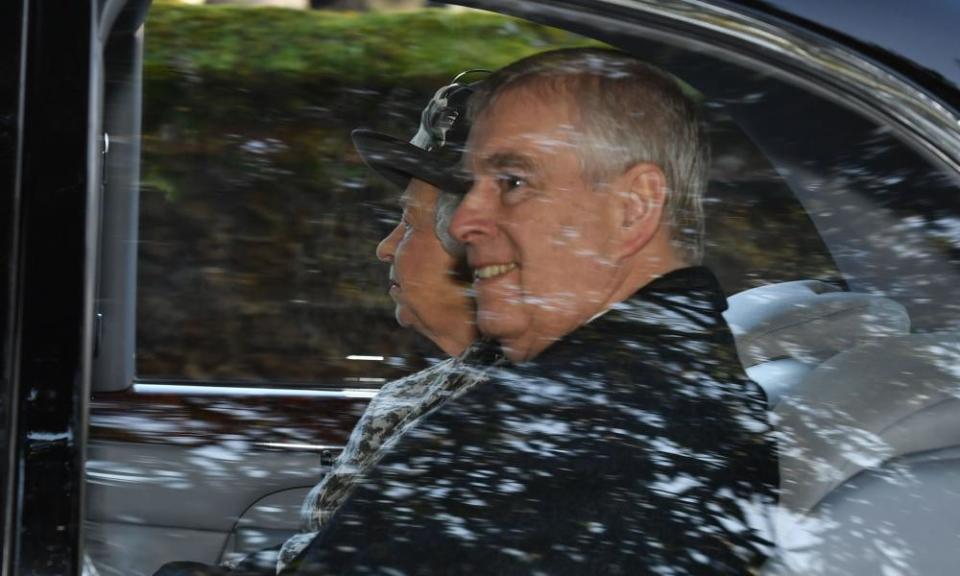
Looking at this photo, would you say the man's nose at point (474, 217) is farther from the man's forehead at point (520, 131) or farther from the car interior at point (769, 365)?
the car interior at point (769, 365)

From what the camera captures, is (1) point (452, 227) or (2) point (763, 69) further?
(1) point (452, 227)

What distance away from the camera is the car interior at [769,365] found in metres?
1.54

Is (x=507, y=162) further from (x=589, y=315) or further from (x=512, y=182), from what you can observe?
(x=589, y=315)

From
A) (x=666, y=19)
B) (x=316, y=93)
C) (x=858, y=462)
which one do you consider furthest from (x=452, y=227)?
(x=858, y=462)

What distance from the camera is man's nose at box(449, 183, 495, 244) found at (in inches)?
64.8

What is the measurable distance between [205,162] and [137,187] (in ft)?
0.27

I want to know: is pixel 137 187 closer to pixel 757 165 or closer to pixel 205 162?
pixel 205 162

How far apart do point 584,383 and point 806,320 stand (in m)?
0.31

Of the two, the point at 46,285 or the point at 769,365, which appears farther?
the point at 769,365

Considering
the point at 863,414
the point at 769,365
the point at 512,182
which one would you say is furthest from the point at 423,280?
the point at 863,414

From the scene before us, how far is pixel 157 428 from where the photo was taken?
1.59 metres

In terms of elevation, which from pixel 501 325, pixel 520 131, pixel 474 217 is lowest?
pixel 501 325

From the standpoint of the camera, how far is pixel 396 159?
1.57 m

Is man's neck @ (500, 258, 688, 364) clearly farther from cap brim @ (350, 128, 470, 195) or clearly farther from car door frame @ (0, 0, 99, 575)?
car door frame @ (0, 0, 99, 575)
